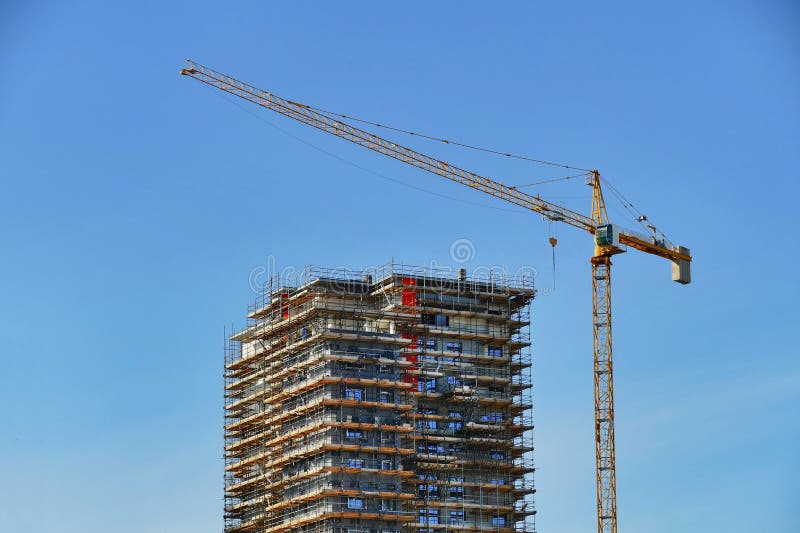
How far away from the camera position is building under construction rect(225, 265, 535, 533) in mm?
170500

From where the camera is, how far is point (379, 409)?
173250 millimetres

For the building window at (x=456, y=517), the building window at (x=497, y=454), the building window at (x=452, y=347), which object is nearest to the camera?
the building window at (x=456, y=517)

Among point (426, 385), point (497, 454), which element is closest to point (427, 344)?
point (426, 385)

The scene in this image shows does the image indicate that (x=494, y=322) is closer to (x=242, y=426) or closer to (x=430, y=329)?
(x=430, y=329)

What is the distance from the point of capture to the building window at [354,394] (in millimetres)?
171625

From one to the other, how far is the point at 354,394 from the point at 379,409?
304cm

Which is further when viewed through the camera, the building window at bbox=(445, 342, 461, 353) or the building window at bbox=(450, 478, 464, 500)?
the building window at bbox=(445, 342, 461, 353)

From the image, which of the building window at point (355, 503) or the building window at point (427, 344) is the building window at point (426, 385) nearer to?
the building window at point (427, 344)

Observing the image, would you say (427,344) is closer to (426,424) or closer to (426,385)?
(426,385)

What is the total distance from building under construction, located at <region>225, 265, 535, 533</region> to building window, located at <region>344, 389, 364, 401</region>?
97mm

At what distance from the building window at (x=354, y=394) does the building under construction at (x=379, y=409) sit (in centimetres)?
10

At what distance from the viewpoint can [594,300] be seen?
196 meters

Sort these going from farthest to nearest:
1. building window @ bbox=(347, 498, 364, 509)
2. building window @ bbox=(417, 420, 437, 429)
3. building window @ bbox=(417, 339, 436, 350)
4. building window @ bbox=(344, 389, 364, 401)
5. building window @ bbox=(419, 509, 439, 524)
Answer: building window @ bbox=(417, 339, 436, 350), building window @ bbox=(417, 420, 437, 429), building window @ bbox=(419, 509, 439, 524), building window @ bbox=(344, 389, 364, 401), building window @ bbox=(347, 498, 364, 509)

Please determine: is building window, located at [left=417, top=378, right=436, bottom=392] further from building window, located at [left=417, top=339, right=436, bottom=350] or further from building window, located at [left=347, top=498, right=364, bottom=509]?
building window, located at [left=347, top=498, right=364, bottom=509]
